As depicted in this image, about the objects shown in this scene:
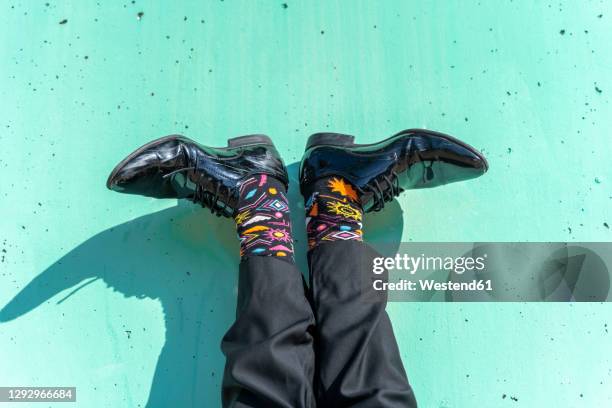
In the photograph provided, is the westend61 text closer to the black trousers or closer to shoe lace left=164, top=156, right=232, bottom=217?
the black trousers

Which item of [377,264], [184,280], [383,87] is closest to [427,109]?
[383,87]

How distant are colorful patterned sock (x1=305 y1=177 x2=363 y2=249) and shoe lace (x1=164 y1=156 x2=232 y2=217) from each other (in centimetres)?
18

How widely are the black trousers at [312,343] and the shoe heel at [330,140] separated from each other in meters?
0.27

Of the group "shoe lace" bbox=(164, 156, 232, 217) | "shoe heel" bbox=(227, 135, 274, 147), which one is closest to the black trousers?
"shoe lace" bbox=(164, 156, 232, 217)

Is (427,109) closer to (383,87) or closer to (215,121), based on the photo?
(383,87)

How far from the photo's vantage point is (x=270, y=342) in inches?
33.0

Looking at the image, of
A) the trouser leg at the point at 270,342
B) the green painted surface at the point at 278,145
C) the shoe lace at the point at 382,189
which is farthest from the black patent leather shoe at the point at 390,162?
the trouser leg at the point at 270,342

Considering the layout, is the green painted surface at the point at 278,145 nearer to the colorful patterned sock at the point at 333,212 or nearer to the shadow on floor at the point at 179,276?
the shadow on floor at the point at 179,276

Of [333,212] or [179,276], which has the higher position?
[333,212]

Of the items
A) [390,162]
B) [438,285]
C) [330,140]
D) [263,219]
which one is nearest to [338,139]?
[330,140]

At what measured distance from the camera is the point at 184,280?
1121 mm

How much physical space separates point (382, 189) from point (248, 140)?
0.31 m

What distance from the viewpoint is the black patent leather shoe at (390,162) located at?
106 centimetres

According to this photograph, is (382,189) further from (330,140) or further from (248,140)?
(248,140)
